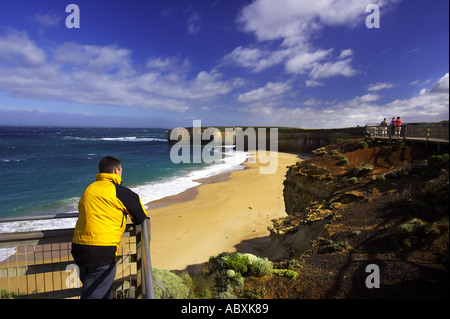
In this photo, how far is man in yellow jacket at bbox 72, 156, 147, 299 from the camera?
2.75 metres

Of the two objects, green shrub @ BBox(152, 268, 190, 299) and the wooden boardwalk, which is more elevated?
the wooden boardwalk

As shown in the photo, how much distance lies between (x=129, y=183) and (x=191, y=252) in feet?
50.6

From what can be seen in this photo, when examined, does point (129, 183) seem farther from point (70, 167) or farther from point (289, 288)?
point (289, 288)

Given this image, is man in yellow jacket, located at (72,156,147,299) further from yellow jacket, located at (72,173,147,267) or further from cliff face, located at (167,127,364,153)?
cliff face, located at (167,127,364,153)

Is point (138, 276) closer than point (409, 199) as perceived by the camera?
Yes

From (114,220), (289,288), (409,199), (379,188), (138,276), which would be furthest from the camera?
(379,188)

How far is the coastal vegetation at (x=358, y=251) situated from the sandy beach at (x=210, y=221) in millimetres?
3048

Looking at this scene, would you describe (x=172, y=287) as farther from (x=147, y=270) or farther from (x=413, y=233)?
(x=413, y=233)

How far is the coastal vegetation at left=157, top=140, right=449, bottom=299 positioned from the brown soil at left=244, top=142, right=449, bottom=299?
13 mm

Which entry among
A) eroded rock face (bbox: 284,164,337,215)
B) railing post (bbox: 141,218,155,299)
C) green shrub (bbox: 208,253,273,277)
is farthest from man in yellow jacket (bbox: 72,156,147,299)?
eroded rock face (bbox: 284,164,337,215)

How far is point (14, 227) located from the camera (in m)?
12.6

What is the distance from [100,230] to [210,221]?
11804 millimetres

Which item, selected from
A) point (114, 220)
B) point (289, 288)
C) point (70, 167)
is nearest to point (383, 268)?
point (289, 288)

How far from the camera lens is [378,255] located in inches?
184
